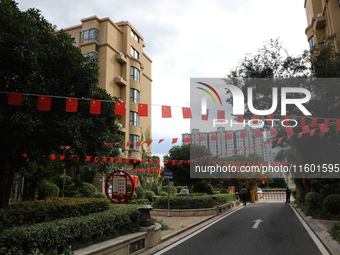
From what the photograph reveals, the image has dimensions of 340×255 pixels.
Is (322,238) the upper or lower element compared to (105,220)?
lower

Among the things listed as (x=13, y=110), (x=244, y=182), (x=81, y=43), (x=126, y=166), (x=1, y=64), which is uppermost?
(x=81, y=43)

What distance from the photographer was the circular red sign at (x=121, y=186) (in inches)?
418

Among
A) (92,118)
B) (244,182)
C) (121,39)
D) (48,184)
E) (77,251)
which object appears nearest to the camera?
(77,251)

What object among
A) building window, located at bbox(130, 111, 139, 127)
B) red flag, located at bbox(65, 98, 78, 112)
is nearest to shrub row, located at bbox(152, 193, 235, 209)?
red flag, located at bbox(65, 98, 78, 112)

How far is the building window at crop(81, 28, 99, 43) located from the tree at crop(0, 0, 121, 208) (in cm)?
2510

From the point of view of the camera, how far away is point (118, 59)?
3484cm

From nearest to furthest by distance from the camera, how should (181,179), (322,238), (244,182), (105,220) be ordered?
(105,220) < (322,238) < (181,179) < (244,182)

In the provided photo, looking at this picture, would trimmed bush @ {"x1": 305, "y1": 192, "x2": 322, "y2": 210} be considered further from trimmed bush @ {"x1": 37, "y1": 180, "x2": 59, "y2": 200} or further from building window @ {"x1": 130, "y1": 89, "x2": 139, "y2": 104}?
building window @ {"x1": 130, "y1": 89, "x2": 139, "y2": 104}

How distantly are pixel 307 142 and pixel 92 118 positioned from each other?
42.4ft

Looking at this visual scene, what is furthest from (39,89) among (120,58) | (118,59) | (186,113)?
(118,59)

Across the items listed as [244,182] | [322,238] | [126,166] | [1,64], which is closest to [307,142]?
[322,238]

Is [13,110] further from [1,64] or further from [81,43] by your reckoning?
[81,43]

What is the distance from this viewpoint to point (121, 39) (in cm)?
3706

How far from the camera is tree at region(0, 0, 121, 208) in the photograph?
7.93 metres
